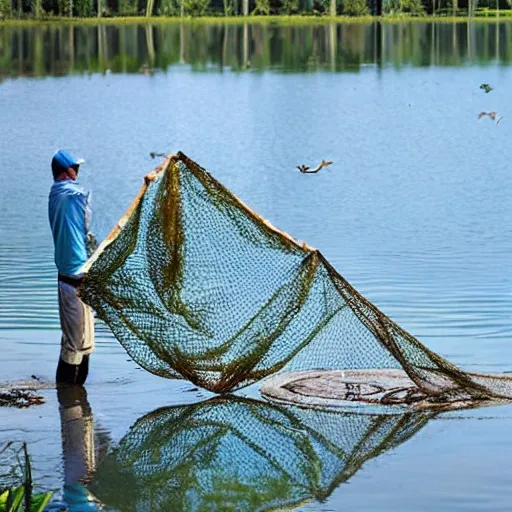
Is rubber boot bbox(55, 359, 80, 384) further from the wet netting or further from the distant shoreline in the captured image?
the distant shoreline

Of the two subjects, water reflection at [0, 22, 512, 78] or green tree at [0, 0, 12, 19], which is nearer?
water reflection at [0, 22, 512, 78]

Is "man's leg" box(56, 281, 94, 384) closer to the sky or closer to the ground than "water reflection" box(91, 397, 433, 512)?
closer to the sky

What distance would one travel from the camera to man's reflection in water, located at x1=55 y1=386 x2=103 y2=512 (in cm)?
720

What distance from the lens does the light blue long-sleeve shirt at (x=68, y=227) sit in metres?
9.25

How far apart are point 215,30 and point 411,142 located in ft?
238

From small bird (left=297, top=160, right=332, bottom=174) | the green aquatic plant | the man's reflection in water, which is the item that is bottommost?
small bird (left=297, top=160, right=332, bottom=174)

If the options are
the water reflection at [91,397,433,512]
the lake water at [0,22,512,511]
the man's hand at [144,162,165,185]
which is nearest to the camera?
the water reflection at [91,397,433,512]

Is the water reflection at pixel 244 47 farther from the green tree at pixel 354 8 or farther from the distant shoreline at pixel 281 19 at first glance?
the green tree at pixel 354 8

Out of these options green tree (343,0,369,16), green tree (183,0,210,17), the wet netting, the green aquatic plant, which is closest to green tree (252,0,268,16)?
green tree (183,0,210,17)

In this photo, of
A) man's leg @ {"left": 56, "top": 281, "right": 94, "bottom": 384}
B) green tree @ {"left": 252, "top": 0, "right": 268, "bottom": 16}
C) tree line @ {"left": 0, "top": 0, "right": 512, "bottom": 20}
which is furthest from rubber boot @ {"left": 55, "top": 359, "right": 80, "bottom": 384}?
green tree @ {"left": 252, "top": 0, "right": 268, "bottom": 16}

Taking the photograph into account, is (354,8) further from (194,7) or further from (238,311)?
(238,311)

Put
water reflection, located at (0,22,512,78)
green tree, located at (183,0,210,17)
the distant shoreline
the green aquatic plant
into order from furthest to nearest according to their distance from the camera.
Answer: green tree, located at (183,0,210,17) → the distant shoreline → water reflection, located at (0,22,512,78) → the green aquatic plant

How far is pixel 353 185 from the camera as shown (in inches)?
854

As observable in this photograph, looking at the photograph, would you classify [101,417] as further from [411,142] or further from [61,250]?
[411,142]
